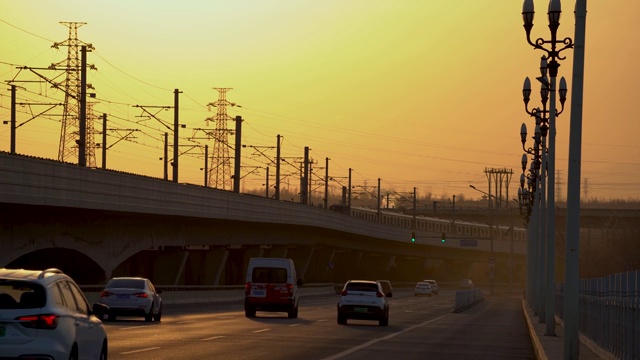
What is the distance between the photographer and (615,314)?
2389 centimetres

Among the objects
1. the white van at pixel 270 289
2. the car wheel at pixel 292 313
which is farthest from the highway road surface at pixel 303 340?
the car wheel at pixel 292 313

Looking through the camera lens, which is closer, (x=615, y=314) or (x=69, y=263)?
(x=615, y=314)

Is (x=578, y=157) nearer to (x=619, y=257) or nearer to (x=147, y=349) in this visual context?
(x=147, y=349)

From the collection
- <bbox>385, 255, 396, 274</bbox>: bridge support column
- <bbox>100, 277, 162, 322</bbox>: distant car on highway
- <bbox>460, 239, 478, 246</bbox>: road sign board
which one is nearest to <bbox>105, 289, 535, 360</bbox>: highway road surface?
<bbox>100, 277, 162, 322</bbox>: distant car on highway

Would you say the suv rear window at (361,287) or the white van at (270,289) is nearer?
the suv rear window at (361,287)

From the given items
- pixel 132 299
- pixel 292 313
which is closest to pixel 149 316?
pixel 132 299

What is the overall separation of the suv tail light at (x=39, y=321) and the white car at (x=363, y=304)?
28659 millimetres

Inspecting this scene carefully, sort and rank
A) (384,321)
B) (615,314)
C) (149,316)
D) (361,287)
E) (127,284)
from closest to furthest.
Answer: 1. (615,314)
2. (149,316)
3. (127,284)
4. (384,321)
5. (361,287)

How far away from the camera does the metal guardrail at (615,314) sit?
67.4 feet

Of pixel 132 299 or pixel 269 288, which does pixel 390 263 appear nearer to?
pixel 269 288

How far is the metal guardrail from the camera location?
2053 centimetres

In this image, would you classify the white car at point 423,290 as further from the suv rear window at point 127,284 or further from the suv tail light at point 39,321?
the suv tail light at point 39,321

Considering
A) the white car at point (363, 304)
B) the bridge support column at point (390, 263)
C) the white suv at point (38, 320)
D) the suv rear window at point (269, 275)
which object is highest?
the white suv at point (38, 320)

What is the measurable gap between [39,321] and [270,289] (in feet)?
106
